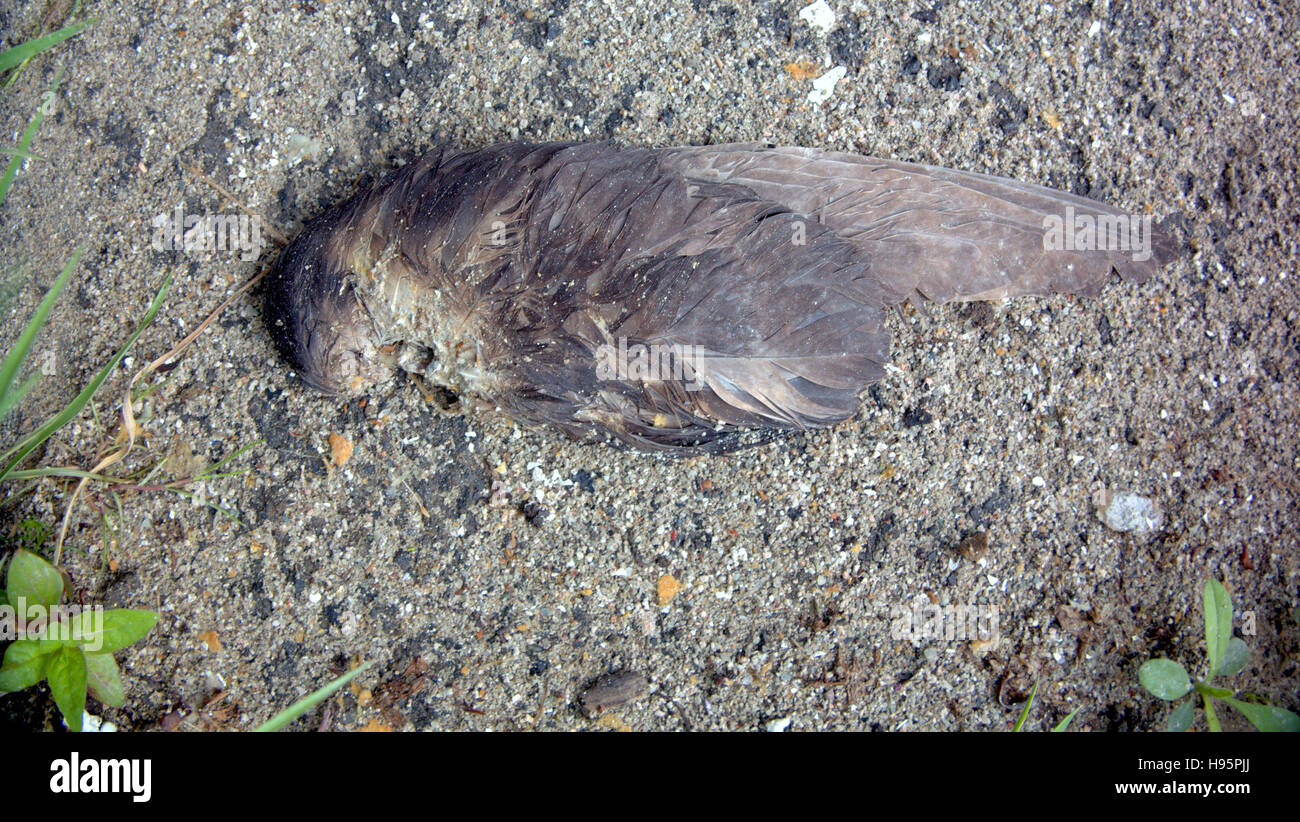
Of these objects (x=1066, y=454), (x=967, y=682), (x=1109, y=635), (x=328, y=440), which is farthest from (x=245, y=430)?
(x=1109, y=635)

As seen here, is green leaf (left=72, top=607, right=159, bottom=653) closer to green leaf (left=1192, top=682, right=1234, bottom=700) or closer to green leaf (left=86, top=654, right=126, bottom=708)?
green leaf (left=86, top=654, right=126, bottom=708)

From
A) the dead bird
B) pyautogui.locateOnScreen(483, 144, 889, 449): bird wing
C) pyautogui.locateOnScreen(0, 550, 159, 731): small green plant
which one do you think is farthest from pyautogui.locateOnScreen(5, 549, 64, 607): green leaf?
pyautogui.locateOnScreen(483, 144, 889, 449): bird wing

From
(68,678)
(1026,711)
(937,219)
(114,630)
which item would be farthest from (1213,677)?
(68,678)

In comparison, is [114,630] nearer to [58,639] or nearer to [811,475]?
[58,639]

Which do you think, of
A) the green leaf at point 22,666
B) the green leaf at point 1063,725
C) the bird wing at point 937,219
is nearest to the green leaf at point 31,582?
the green leaf at point 22,666

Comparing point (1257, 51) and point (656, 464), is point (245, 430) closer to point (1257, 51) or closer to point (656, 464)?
point (656, 464)

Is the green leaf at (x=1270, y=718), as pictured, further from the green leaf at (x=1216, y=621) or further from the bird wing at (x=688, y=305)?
the bird wing at (x=688, y=305)

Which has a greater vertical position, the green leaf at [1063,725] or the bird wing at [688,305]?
the bird wing at [688,305]
